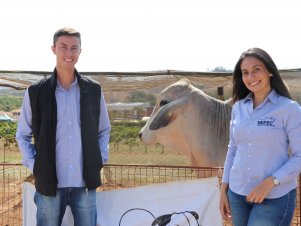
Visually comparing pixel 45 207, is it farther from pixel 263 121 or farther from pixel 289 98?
pixel 289 98

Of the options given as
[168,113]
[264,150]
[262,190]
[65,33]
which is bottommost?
[262,190]

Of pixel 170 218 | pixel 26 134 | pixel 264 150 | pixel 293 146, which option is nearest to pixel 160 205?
pixel 170 218

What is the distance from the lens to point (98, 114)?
3.24 m

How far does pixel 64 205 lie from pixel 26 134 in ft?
1.85

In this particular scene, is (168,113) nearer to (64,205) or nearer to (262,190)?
(64,205)

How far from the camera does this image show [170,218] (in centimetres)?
385

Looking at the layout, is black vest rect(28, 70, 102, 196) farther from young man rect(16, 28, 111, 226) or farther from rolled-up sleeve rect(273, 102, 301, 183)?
rolled-up sleeve rect(273, 102, 301, 183)

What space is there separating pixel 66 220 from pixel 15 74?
4399 mm

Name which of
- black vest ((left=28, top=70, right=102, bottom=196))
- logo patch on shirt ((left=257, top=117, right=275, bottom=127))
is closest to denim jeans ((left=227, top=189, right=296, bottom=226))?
logo patch on shirt ((left=257, top=117, right=275, bottom=127))

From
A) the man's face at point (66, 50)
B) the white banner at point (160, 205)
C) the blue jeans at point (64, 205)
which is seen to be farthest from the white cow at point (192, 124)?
the man's face at point (66, 50)

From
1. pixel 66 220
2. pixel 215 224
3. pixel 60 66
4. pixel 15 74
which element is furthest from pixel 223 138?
pixel 15 74

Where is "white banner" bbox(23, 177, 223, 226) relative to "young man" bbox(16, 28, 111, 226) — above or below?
below

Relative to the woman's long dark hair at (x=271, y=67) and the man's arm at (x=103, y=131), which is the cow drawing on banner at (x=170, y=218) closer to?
the man's arm at (x=103, y=131)

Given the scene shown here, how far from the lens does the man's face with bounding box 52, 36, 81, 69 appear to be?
3.09 m
